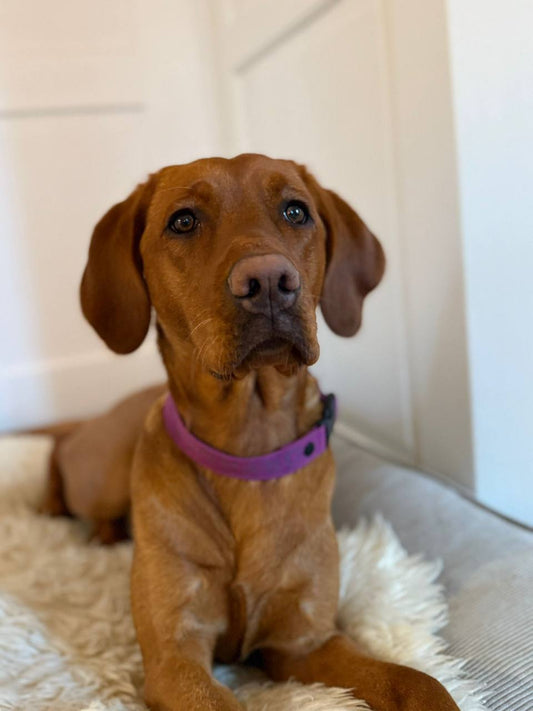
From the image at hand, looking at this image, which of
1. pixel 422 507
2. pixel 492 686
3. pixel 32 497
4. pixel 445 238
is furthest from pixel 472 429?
pixel 32 497

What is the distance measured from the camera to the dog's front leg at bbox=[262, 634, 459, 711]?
1.08m

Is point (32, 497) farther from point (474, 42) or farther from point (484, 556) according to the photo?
point (474, 42)

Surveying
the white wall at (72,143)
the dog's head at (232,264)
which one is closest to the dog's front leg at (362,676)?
the dog's head at (232,264)

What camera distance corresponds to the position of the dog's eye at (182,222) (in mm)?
1226

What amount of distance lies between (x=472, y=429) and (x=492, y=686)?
0.69 metres

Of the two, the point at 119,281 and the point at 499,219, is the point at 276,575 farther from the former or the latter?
the point at 499,219

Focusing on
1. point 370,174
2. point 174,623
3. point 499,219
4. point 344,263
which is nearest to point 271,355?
point 344,263

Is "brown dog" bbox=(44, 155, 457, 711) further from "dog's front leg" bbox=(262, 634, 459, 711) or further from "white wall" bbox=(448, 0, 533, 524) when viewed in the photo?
"white wall" bbox=(448, 0, 533, 524)

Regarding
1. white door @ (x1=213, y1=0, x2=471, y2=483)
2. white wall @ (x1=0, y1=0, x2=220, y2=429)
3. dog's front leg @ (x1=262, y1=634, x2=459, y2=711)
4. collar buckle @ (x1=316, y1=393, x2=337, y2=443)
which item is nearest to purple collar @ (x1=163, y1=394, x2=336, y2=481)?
collar buckle @ (x1=316, y1=393, x2=337, y2=443)

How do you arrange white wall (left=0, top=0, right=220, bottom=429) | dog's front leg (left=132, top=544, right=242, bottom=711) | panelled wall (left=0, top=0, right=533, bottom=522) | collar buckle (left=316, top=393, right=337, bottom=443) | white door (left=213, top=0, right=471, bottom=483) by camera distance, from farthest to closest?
white wall (left=0, top=0, right=220, bottom=429) < white door (left=213, top=0, right=471, bottom=483) < panelled wall (left=0, top=0, right=533, bottom=522) < collar buckle (left=316, top=393, right=337, bottom=443) < dog's front leg (left=132, top=544, right=242, bottom=711)

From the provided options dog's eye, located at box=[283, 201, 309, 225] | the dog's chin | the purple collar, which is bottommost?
the purple collar

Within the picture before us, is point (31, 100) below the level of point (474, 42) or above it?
above

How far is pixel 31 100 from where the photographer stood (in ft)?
8.96

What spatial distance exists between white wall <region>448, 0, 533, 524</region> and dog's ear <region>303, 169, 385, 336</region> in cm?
32
